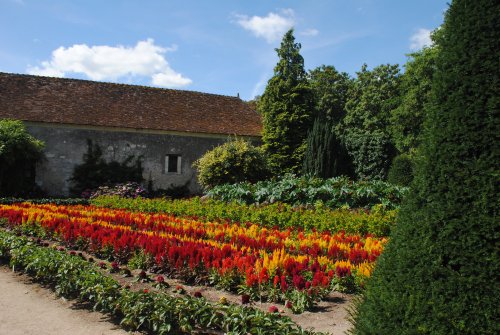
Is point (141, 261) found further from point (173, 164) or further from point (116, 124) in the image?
point (173, 164)

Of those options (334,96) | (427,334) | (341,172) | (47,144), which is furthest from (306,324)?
(334,96)

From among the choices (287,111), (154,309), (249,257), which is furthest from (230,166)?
(154,309)

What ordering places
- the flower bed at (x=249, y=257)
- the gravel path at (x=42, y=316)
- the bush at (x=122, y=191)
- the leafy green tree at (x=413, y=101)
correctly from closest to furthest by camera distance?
1. the gravel path at (x=42, y=316)
2. the flower bed at (x=249, y=257)
3. the bush at (x=122, y=191)
4. the leafy green tree at (x=413, y=101)

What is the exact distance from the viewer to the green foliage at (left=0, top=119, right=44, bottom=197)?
1755 centimetres

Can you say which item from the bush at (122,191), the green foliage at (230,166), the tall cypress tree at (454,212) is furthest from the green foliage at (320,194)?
the tall cypress tree at (454,212)

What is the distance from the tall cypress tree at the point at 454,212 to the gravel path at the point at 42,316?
111 inches

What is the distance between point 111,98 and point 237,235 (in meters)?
16.6

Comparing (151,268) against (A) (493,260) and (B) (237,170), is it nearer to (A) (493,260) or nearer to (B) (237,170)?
(A) (493,260)

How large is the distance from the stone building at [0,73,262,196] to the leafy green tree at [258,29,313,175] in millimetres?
1099

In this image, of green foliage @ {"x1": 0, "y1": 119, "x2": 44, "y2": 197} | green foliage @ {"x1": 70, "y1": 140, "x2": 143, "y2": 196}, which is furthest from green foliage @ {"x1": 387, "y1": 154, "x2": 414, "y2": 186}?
green foliage @ {"x1": 0, "y1": 119, "x2": 44, "y2": 197}

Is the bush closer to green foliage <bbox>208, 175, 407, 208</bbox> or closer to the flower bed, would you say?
green foliage <bbox>208, 175, 407, 208</bbox>

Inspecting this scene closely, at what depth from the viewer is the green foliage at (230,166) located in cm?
1778

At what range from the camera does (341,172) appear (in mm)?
23703

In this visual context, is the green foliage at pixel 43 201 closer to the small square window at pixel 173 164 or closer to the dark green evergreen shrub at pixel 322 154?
the small square window at pixel 173 164
